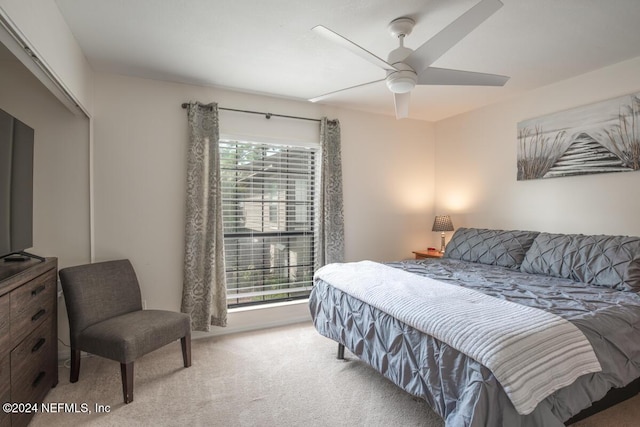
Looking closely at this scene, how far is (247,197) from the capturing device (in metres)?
3.53

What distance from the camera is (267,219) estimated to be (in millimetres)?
3641

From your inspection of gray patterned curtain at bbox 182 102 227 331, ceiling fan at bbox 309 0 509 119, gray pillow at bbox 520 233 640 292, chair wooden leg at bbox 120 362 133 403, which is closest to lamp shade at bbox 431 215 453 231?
gray pillow at bbox 520 233 640 292

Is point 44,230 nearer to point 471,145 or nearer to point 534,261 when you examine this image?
point 534,261

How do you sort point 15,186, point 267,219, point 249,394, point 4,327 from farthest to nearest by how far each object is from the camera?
point 267,219, point 249,394, point 15,186, point 4,327

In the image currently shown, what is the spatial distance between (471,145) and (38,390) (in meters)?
4.52

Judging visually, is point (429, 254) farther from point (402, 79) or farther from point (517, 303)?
point (402, 79)

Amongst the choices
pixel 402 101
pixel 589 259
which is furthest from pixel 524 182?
pixel 402 101

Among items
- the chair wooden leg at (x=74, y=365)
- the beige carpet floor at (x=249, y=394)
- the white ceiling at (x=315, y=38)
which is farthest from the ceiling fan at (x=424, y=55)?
the chair wooden leg at (x=74, y=365)

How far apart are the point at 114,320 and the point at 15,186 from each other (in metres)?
1.10

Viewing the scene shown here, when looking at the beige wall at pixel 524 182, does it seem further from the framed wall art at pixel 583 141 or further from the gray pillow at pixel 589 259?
the gray pillow at pixel 589 259

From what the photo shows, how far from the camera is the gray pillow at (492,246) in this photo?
10.0ft

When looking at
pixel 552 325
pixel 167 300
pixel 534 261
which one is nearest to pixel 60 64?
pixel 167 300

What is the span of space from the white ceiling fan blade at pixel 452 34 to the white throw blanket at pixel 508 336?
53.7 inches

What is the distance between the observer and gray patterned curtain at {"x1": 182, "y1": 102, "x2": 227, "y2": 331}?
3176mm
